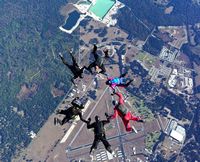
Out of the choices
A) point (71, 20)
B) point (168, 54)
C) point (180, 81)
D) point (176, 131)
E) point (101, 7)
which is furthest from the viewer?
point (101, 7)

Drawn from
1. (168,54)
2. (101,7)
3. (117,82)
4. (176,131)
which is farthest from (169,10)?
(117,82)

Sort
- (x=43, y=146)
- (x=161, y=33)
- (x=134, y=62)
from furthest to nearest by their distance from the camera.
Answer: (x=161, y=33) → (x=134, y=62) → (x=43, y=146)

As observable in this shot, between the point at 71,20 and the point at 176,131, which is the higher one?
the point at 71,20

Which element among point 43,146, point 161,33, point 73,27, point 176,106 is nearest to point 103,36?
point 73,27

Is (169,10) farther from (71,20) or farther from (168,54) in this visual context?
(71,20)

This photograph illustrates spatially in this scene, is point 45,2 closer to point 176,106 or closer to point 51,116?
point 51,116

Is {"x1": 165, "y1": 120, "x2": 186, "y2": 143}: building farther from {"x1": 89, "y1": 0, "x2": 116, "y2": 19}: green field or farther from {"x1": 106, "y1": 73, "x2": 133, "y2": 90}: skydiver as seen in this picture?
{"x1": 106, "y1": 73, "x2": 133, "y2": 90}: skydiver

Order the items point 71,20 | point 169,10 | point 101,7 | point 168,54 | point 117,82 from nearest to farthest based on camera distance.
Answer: point 117,82 → point 168,54 → point 71,20 → point 101,7 → point 169,10

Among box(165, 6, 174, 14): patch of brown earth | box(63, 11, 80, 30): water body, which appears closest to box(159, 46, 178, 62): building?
box(165, 6, 174, 14): patch of brown earth

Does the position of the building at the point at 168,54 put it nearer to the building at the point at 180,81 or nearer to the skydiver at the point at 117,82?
the building at the point at 180,81
